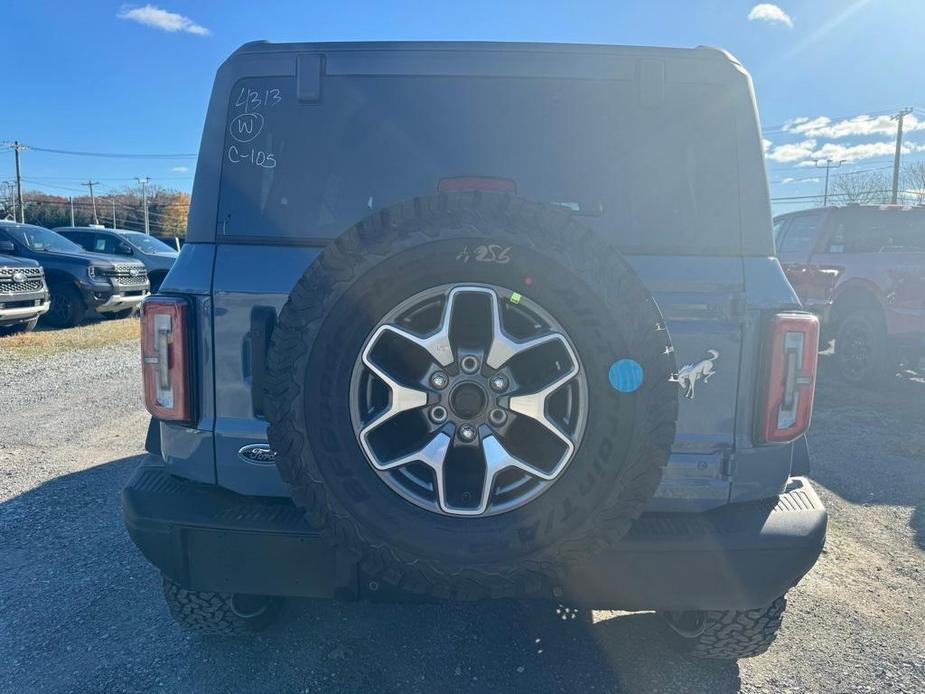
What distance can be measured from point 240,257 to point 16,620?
1.98 meters

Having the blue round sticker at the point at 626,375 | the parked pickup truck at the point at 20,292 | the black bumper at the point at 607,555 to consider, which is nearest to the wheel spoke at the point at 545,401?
the blue round sticker at the point at 626,375

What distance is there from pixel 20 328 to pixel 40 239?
184 cm

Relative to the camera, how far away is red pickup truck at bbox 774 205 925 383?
22.7 feet

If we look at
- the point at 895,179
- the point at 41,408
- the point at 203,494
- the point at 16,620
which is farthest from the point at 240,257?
the point at 895,179

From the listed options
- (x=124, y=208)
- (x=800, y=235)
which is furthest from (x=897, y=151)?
(x=124, y=208)

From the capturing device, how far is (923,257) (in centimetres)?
Result: 671

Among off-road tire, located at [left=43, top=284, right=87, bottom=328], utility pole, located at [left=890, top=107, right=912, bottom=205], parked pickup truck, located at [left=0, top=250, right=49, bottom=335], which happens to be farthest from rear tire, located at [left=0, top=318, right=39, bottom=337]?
utility pole, located at [left=890, top=107, right=912, bottom=205]

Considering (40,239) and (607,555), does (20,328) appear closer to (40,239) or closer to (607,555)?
(40,239)

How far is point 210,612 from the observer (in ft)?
A: 7.96

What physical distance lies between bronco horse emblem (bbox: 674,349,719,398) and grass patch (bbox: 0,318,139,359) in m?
9.26

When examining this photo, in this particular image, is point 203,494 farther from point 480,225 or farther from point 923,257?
point 923,257

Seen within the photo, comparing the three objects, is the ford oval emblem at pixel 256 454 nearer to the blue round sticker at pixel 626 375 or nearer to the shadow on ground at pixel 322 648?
the shadow on ground at pixel 322 648

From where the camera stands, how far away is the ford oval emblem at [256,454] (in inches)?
81.6

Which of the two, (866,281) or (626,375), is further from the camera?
(866,281)
